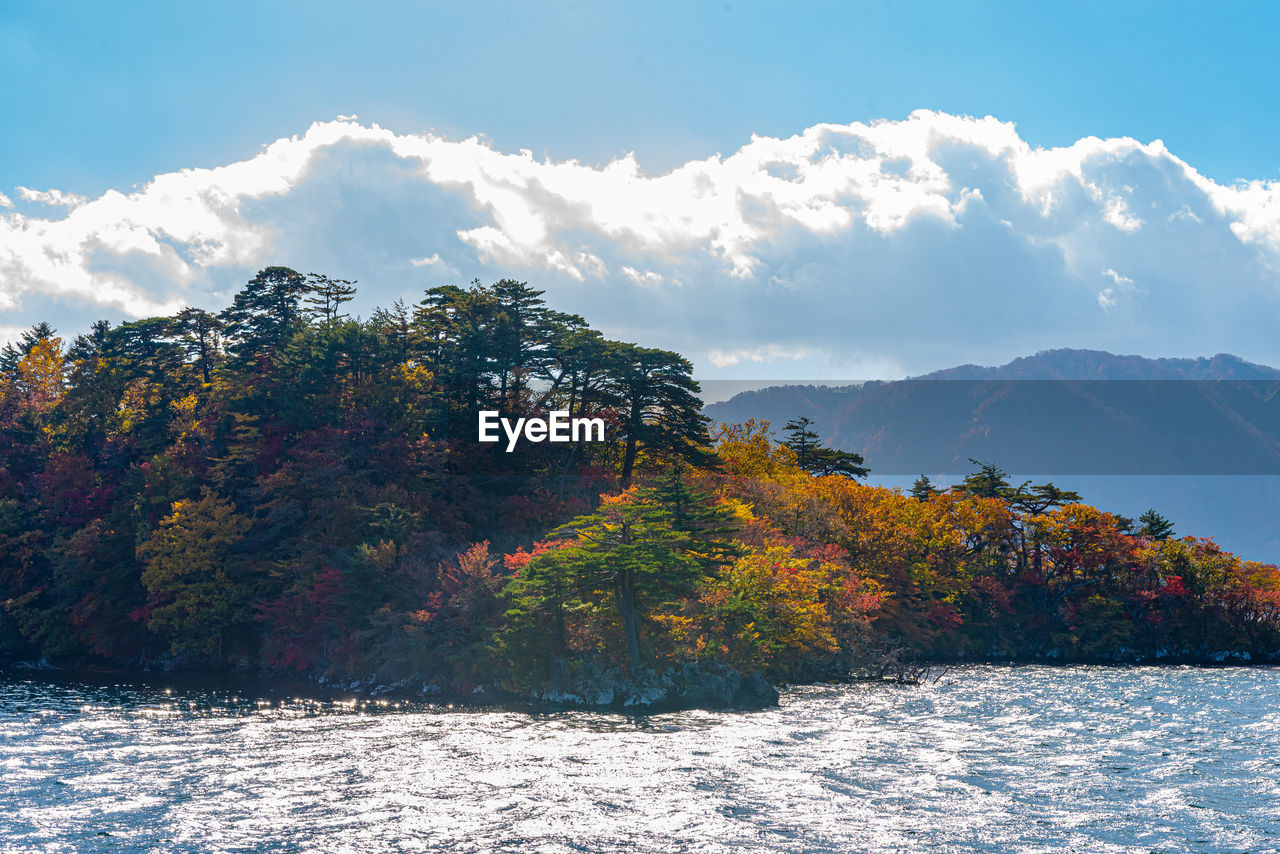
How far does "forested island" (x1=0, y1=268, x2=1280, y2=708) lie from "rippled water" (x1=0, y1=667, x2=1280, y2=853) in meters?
7.58

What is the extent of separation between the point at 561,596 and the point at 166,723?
2197 centimetres

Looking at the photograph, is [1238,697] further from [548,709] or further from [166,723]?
[166,723]

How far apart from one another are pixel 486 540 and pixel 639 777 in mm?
33006

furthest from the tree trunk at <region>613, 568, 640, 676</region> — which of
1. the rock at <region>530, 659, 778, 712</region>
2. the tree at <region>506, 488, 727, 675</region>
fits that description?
the rock at <region>530, 659, 778, 712</region>

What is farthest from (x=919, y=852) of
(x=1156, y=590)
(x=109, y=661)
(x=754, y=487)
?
(x=1156, y=590)

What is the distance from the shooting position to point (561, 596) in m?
52.2

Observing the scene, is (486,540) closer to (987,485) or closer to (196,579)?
(196,579)

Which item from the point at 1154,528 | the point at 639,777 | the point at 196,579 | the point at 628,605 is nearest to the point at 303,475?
the point at 196,579

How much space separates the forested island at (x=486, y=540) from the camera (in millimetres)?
53531

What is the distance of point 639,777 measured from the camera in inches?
1272

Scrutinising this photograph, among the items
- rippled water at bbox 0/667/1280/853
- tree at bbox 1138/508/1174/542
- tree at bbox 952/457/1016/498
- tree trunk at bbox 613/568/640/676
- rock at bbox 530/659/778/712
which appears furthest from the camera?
tree at bbox 952/457/1016/498

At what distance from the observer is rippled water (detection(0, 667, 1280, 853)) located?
2584 cm

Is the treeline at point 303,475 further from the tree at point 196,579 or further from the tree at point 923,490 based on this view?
the tree at point 923,490

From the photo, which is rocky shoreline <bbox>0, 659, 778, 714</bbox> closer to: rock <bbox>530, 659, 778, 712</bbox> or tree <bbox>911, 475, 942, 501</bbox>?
rock <bbox>530, 659, 778, 712</bbox>
